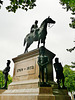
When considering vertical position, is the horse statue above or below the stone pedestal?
above

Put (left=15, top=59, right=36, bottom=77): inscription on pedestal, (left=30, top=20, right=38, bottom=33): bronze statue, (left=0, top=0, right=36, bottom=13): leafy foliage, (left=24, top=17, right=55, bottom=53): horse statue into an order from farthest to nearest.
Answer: (left=30, top=20, right=38, bottom=33): bronze statue, (left=24, top=17, right=55, bottom=53): horse statue, (left=15, top=59, right=36, bottom=77): inscription on pedestal, (left=0, top=0, right=36, bottom=13): leafy foliage

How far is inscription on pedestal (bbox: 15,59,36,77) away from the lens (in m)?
6.91

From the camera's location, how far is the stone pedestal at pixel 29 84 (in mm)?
5328

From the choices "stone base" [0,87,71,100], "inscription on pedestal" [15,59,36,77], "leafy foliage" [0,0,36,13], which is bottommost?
"stone base" [0,87,71,100]

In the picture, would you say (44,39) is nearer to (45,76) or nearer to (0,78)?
(45,76)

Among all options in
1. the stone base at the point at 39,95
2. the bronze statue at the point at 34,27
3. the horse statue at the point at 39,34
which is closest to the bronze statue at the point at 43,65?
the stone base at the point at 39,95

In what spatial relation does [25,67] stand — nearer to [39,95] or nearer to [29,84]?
[29,84]

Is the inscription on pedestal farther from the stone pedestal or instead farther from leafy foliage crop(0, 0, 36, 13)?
leafy foliage crop(0, 0, 36, 13)

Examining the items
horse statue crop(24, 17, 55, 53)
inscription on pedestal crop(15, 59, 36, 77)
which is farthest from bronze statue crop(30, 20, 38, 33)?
inscription on pedestal crop(15, 59, 36, 77)

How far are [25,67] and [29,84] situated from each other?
4.99 ft

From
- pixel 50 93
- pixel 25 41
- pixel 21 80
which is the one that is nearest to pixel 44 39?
pixel 25 41

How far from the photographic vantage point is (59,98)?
17.7 feet

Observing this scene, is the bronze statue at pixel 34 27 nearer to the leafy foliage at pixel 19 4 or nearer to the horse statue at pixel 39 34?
the horse statue at pixel 39 34

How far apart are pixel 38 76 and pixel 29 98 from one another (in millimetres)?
1306
